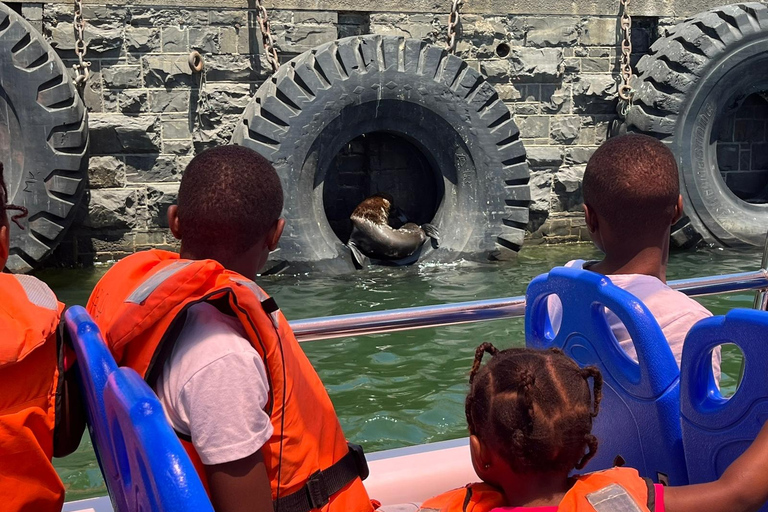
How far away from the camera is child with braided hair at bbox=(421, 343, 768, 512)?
129 cm

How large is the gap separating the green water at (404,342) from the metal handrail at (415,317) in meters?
1.34

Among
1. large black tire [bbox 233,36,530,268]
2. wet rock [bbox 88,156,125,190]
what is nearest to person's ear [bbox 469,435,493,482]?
large black tire [bbox 233,36,530,268]

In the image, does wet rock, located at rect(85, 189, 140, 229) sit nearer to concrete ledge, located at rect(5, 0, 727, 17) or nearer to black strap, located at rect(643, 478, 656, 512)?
concrete ledge, located at rect(5, 0, 727, 17)

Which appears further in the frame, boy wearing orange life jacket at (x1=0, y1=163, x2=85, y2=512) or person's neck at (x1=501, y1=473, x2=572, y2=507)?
boy wearing orange life jacket at (x1=0, y1=163, x2=85, y2=512)

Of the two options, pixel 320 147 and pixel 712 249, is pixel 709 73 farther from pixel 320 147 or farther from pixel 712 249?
pixel 320 147

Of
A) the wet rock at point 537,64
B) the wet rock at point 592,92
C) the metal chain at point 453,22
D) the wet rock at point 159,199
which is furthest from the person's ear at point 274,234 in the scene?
the wet rock at point 592,92

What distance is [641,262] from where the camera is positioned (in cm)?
201

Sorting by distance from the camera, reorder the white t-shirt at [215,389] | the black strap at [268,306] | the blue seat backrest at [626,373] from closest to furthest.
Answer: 1. the white t-shirt at [215,389]
2. the black strap at [268,306]
3. the blue seat backrest at [626,373]

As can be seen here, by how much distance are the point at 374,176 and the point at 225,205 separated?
18.5ft

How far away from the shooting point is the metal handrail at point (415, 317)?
227 centimetres

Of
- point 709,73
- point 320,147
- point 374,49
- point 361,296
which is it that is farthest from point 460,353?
point 709,73

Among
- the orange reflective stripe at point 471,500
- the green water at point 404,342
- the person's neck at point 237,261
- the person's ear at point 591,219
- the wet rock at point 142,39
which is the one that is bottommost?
the green water at point 404,342

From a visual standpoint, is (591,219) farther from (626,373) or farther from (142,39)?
(142,39)

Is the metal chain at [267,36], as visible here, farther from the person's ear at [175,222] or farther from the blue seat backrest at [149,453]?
the blue seat backrest at [149,453]
